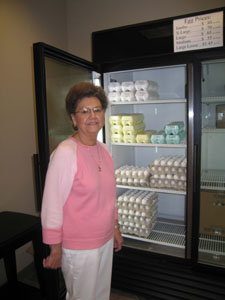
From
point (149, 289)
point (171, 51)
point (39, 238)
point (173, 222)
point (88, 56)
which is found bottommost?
point (149, 289)

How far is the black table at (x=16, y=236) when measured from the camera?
181 centimetres

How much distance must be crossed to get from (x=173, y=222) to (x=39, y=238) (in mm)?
1595

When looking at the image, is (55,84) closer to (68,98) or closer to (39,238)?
(68,98)

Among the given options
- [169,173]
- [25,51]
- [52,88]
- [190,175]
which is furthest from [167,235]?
[25,51]

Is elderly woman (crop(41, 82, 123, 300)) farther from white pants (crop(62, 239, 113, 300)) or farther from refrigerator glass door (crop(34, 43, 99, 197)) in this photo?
refrigerator glass door (crop(34, 43, 99, 197))

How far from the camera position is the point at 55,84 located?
179 centimetres

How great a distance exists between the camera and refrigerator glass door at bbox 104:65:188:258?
2.44 metres

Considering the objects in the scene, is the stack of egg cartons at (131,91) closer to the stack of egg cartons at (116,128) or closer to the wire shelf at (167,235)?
the stack of egg cartons at (116,128)

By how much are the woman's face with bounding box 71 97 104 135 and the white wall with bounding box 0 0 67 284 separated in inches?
50.1

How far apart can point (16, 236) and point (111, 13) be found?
2713 millimetres

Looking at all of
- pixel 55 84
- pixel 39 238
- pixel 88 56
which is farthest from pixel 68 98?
pixel 88 56

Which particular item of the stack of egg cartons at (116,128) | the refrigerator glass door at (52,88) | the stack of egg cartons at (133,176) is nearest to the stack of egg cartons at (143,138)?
the stack of egg cartons at (116,128)

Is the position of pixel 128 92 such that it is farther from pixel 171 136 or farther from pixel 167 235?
pixel 167 235

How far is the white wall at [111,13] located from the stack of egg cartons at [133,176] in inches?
66.0
